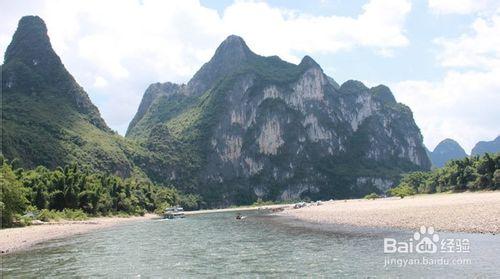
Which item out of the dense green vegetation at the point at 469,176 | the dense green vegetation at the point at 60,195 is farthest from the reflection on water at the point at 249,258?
the dense green vegetation at the point at 469,176

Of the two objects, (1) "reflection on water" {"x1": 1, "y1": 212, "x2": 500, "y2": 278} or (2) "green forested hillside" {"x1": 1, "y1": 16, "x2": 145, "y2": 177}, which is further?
(2) "green forested hillside" {"x1": 1, "y1": 16, "x2": 145, "y2": 177}

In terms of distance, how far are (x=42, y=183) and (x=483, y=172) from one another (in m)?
80.6

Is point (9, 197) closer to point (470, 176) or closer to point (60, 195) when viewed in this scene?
point (60, 195)

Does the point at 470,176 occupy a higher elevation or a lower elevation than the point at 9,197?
higher

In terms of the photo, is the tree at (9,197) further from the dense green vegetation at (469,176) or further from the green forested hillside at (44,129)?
the dense green vegetation at (469,176)

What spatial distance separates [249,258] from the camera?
95.8ft

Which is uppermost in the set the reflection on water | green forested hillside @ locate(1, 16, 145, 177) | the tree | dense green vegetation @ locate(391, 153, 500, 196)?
green forested hillside @ locate(1, 16, 145, 177)

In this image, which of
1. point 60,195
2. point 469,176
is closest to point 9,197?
point 60,195

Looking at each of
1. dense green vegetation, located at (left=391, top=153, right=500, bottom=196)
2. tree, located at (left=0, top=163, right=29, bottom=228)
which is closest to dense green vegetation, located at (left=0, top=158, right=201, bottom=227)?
tree, located at (left=0, top=163, right=29, bottom=228)

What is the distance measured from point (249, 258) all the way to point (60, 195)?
6107 cm

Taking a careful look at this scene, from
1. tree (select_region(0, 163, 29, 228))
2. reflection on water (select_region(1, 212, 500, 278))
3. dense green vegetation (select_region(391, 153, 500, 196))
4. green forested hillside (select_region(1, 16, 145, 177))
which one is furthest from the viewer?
green forested hillside (select_region(1, 16, 145, 177))

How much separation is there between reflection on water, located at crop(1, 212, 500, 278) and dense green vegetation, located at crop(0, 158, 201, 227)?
18698 mm

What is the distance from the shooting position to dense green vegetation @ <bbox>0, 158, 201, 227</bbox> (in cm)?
5619

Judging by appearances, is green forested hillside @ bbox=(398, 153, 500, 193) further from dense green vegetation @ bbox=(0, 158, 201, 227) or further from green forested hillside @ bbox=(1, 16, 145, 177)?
green forested hillside @ bbox=(1, 16, 145, 177)
